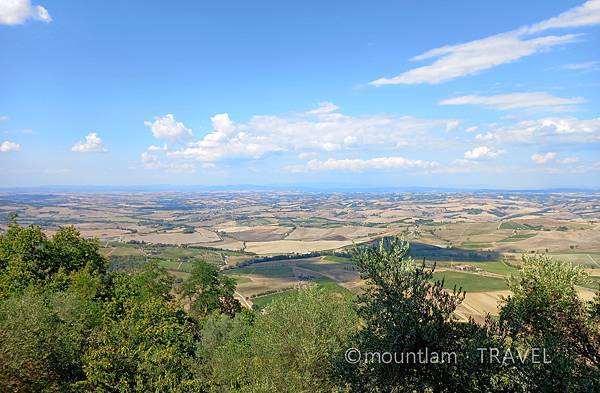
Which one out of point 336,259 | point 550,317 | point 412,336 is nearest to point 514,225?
point 336,259

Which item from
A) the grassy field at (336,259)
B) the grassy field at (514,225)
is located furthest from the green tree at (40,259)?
the grassy field at (514,225)

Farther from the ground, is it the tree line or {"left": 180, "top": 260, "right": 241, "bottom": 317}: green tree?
the tree line

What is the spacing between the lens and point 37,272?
40.4 m

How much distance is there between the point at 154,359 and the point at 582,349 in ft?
70.2

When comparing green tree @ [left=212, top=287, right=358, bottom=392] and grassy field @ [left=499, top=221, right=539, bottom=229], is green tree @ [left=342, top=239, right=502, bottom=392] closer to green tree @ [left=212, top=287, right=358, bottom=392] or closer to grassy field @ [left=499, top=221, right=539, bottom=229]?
green tree @ [left=212, top=287, right=358, bottom=392]

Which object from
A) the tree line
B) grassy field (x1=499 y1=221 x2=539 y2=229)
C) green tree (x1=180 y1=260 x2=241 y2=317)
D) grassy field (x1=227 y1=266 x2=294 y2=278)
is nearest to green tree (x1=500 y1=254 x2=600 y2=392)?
the tree line

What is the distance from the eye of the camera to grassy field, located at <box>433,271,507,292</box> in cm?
7931

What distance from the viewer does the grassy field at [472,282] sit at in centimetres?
7931

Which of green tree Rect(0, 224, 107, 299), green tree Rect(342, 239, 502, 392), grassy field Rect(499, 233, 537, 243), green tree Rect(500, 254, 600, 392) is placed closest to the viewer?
green tree Rect(500, 254, 600, 392)

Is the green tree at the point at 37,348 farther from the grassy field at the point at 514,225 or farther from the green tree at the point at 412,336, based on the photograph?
the grassy field at the point at 514,225

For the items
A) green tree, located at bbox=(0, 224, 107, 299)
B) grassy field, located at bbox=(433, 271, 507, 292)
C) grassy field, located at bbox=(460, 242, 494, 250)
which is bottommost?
grassy field, located at bbox=(460, 242, 494, 250)

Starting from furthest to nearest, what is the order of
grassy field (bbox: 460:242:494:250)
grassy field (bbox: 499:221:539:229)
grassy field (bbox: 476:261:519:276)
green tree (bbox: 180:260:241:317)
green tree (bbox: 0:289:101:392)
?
grassy field (bbox: 499:221:539:229), grassy field (bbox: 460:242:494:250), grassy field (bbox: 476:261:519:276), green tree (bbox: 180:260:241:317), green tree (bbox: 0:289:101:392)

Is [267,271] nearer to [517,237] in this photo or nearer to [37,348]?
[37,348]

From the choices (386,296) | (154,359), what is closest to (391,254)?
(386,296)
